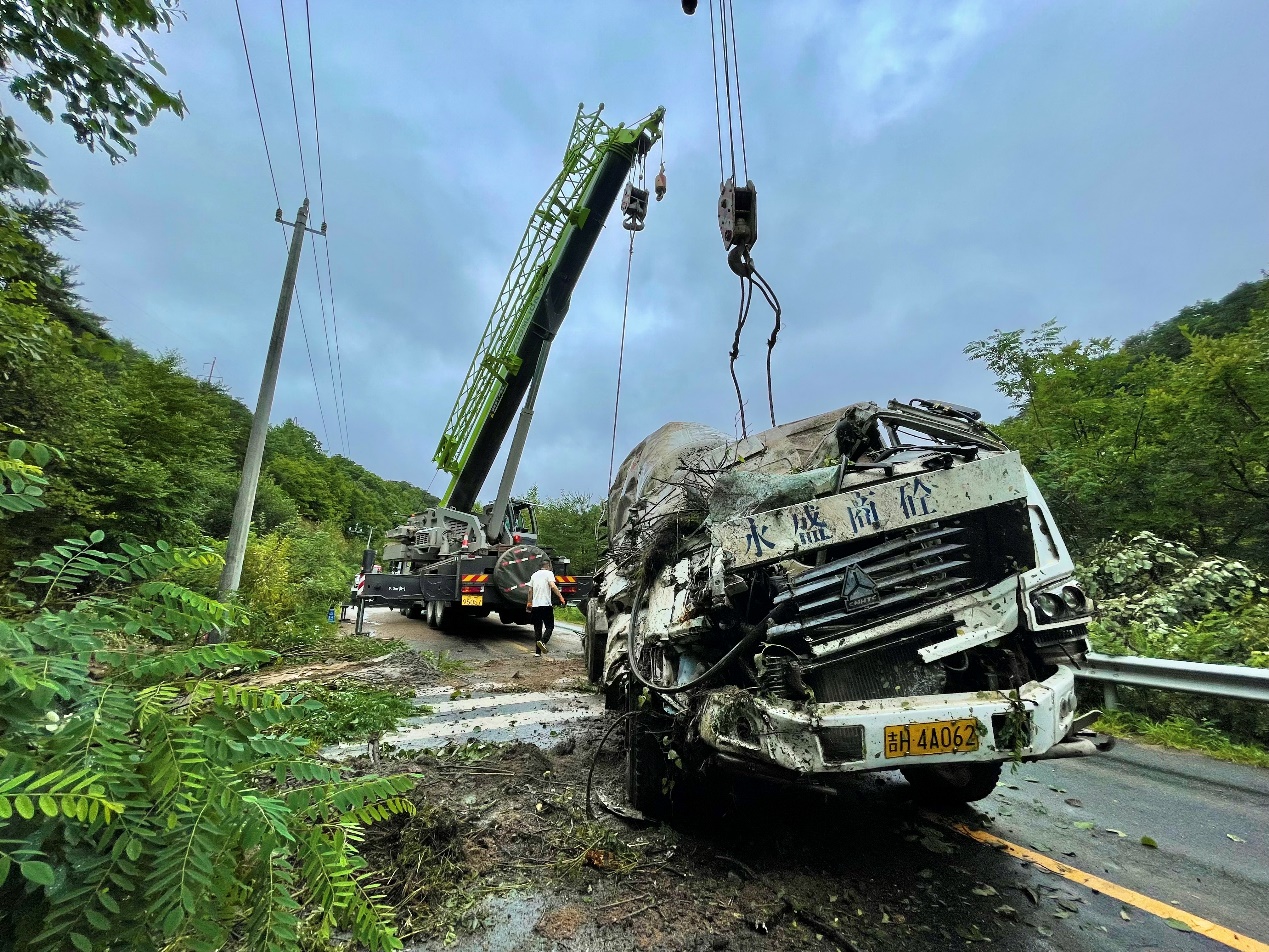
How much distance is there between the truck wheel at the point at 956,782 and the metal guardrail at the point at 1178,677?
3.02 ft

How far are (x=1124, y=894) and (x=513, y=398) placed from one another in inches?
373

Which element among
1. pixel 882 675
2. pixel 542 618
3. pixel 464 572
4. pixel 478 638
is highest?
pixel 464 572

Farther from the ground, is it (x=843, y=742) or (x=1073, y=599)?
(x=1073, y=599)

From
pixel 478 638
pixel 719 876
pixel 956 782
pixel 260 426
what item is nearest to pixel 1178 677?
pixel 956 782

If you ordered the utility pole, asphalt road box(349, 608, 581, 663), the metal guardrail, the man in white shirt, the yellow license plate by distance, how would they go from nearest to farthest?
1. the yellow license plate
2. the metal guardrail
3. the utility pole
4. the man in white shirt
5. asphalt road box(349, 608, 581, 663)

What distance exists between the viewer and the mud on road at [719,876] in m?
2.19

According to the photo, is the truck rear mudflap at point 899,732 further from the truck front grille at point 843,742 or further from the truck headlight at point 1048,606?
the truck headlight at point 1048,606

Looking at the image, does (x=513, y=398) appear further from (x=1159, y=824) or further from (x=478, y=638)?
(x=1159, y=824)

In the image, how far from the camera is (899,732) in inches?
83.2

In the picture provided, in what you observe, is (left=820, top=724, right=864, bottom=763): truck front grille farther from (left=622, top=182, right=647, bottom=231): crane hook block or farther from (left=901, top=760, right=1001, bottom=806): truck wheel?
(left=622, top=182, right=647, bottom=231): crane hook block

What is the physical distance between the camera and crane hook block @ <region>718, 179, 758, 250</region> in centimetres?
487

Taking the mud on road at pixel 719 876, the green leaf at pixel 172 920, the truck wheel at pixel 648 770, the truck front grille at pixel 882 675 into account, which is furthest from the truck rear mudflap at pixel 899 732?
the green leaf at pixel 172 920

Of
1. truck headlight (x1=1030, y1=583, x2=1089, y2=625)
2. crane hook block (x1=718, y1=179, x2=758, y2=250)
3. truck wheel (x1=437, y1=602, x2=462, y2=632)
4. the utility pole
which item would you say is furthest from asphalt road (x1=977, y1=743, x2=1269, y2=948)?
truck wheel (x1=437, y1=602, x2=462, y2=632)

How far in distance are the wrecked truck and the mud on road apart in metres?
0.36
